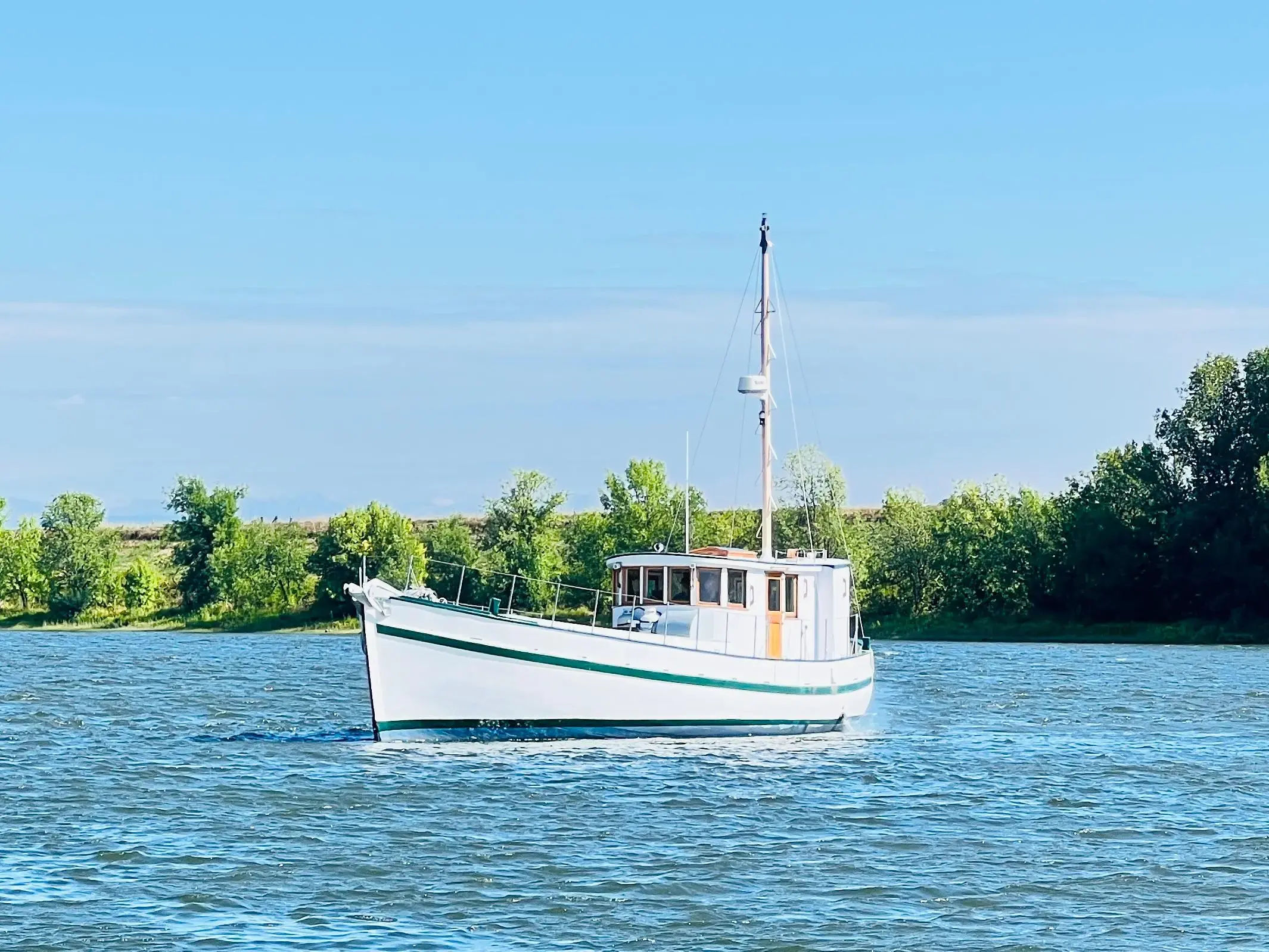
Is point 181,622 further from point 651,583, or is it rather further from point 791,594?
point 791,594

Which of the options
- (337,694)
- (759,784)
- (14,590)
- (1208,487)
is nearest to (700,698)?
(759,784)

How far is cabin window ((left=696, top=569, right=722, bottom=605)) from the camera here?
1598 inches

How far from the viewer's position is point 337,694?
59.3 meters

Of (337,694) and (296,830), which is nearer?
(296,830)

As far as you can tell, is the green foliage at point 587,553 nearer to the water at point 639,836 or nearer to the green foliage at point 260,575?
the green foliage at point 260,575

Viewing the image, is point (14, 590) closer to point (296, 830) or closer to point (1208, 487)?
point (1208, 487)

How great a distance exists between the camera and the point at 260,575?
129125mm

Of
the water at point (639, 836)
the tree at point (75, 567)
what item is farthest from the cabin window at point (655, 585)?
the tree at point (75, 567)

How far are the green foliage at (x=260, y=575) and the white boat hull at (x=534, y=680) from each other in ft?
302

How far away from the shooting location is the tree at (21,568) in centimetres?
13412

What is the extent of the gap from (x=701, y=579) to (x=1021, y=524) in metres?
77.4

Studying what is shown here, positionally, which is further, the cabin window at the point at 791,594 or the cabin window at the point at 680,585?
the cabin window at the point at 791,594

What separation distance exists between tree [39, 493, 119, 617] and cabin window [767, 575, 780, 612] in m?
98.9

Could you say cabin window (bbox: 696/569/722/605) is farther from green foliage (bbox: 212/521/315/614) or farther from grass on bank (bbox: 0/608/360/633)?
green foliage (bbox: 212/521/315/614)
